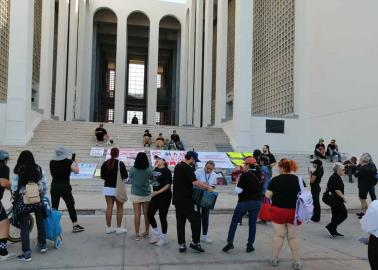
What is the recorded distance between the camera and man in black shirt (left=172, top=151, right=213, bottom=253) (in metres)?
6.02

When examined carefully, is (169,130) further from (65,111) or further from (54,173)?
(54,173)

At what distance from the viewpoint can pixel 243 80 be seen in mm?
20609

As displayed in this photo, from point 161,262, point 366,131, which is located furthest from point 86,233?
point 366,131

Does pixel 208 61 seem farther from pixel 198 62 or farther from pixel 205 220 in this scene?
pixel 205 220

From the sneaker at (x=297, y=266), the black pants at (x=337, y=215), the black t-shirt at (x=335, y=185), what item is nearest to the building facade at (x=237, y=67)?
the black t-shirt at (x=335, y=185)

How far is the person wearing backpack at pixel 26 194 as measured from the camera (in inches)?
215

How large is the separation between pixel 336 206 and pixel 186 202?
3.24 metres

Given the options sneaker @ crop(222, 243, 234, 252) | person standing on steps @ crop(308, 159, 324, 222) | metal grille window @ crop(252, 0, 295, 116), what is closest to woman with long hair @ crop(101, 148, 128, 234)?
sneaker @ crop(222, 243, 234, 252)

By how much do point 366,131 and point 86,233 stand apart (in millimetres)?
14265

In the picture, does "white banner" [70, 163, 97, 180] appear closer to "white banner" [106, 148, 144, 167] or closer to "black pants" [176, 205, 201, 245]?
"white banner" [106, 148, 144, 167]

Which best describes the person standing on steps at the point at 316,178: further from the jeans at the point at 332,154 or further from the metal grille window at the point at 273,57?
the metal grille window at the point at 273,57

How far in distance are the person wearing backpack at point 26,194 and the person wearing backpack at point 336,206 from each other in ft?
16.9

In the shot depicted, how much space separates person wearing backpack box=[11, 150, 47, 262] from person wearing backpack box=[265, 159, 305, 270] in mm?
3142

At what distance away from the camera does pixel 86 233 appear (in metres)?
7.27
